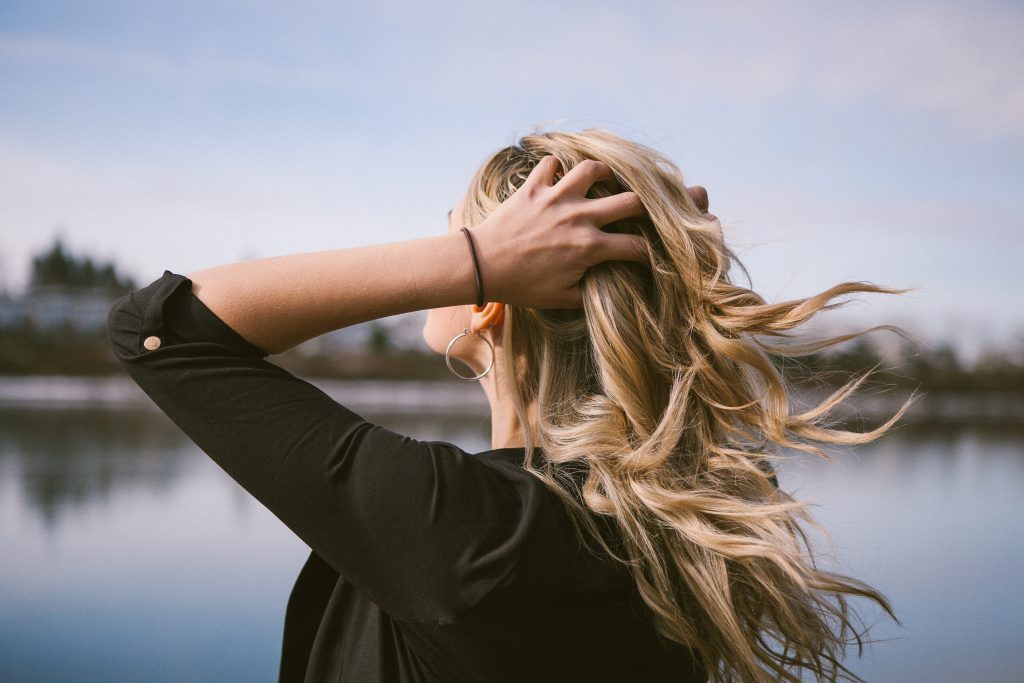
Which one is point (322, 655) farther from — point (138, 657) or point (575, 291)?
point (138, 657)

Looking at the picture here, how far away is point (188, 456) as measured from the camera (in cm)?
780

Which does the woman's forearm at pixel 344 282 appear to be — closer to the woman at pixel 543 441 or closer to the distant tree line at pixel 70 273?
the woman at pixel 543 441

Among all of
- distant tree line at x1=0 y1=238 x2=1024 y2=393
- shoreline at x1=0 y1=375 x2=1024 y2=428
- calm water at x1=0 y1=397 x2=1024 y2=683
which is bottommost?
calm water at x1=0 y1=397 x2=1024 y2=683

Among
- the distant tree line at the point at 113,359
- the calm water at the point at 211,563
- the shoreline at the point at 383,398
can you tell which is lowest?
the calm water at the point at 211,563

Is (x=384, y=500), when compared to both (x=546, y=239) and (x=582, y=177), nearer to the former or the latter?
(x=546, y=239)

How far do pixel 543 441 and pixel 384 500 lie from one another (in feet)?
1.08

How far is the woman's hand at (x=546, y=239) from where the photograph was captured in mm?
873

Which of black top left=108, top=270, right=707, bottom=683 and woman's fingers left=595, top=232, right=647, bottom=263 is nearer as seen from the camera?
black top left=108, top=270, right=707, bottom=683

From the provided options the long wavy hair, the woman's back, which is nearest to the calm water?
the long wavy hair

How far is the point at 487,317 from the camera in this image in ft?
3.59

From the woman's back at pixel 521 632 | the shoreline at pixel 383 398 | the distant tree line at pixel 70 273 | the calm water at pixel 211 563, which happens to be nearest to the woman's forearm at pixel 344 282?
the woman's back at pixel 521 632

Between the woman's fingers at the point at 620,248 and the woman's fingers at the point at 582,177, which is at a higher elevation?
the woman's fingers at the point at 582,177

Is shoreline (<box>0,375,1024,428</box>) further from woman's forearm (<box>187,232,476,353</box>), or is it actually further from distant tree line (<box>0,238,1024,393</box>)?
woman's forearm (<box>187,232,476,353</box>)

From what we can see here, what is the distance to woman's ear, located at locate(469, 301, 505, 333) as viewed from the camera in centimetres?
109
